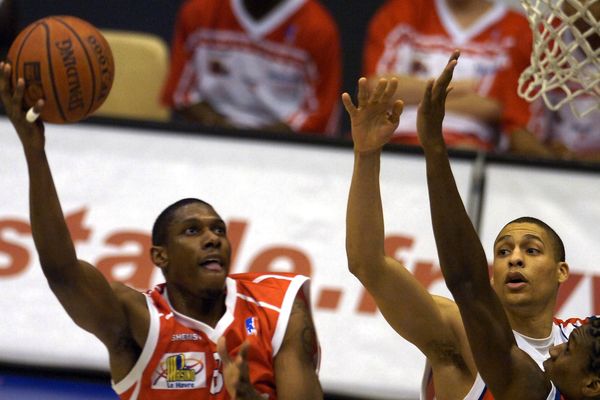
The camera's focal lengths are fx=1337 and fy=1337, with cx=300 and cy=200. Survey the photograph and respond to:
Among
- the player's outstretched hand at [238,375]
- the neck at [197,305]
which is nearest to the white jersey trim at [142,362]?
the neck at [197,305]

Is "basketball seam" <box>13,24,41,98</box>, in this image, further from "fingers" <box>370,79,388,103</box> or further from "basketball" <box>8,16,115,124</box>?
"fingers" <box>370,79,388,103</box>

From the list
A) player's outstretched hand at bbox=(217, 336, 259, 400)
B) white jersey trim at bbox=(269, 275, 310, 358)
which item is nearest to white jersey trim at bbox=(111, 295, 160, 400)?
white jersey trim at bbox=(269, 275, 310, 358)

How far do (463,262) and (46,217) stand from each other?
4.43ft

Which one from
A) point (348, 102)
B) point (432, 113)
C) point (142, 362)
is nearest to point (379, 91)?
point (348, 102)

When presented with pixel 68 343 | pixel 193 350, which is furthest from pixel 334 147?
pixel 193 350

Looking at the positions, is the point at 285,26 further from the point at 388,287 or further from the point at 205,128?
the point at 388,287

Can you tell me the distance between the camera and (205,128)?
6414 millimetres

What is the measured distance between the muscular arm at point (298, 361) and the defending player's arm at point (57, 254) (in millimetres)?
535

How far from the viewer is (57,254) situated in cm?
430

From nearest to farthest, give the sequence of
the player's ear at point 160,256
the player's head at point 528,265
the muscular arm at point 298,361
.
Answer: the player's head at point 528,265 < the muscular arm at point 298,361 < the player's ear at point 160,256

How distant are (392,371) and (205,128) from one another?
1.47 meters

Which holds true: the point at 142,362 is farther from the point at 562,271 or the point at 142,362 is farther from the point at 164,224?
the point at 562,271

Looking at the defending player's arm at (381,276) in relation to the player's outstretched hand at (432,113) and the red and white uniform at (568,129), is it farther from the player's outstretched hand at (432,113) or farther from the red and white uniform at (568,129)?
the red and white uniform at (568,129)

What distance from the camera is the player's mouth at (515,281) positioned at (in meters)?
4.16
